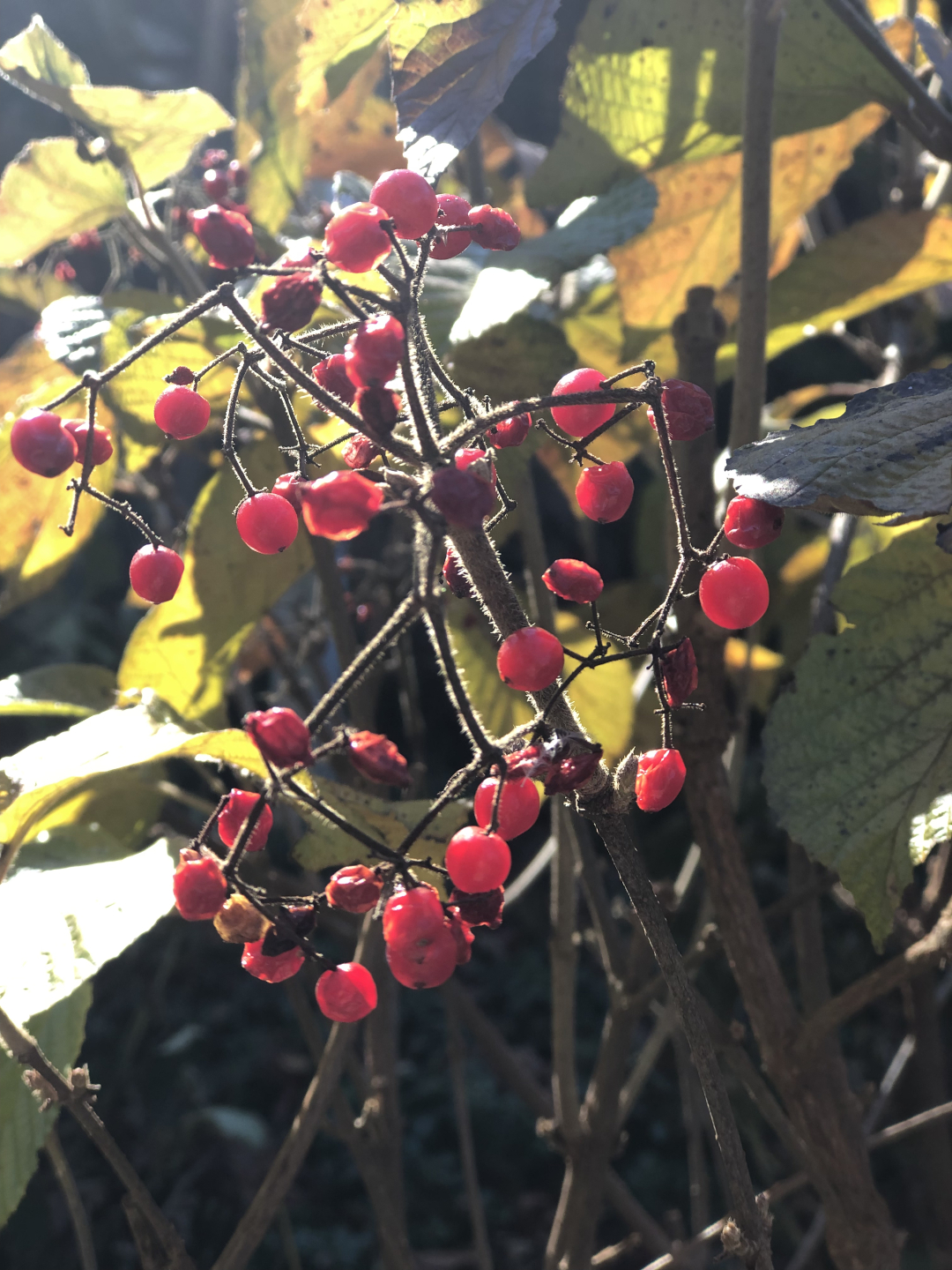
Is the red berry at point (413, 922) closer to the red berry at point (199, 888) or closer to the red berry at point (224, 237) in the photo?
the red berry at point (199, 888)

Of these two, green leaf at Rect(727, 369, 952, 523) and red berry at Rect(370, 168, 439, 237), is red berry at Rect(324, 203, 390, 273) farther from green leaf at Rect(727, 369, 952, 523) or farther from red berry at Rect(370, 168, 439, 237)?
green leaf at Rect(727, 369, 952, 523)

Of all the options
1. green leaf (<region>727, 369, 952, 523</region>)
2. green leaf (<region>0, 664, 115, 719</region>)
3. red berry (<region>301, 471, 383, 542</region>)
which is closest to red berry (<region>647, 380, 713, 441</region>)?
green leaf (<region>727, 369, 952, 523</region>)

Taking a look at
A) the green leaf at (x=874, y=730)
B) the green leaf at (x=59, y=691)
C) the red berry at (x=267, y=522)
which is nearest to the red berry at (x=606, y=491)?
the red berry at (x=267, y=522)

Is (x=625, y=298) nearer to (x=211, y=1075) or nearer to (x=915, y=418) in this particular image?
(x=915, y=418)

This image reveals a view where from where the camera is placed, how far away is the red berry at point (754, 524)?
41 centimetres

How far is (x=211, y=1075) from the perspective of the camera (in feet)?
6.07

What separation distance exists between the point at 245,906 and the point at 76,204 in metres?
0.63

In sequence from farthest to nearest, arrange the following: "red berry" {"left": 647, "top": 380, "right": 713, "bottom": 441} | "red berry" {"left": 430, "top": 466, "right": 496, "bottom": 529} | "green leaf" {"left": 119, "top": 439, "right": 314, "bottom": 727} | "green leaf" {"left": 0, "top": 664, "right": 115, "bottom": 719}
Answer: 1. "green leaf" {"left": 119, "top": 439, "right": 314, "bottom": 727}
2. "green leaf" {"left": 0, "top": 664, "right": 115, "bottom": 719}
3. "red berry" {"left": 647, "top": 380, "right": 713, "bottom": 441}
4. "red berry" {"left": 430, "top": 466, "right": 496, "bottom": 529}

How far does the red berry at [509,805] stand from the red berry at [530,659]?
0.13 feet

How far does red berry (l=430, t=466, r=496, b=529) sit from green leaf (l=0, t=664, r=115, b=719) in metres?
0.46

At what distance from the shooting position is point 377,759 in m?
0.35

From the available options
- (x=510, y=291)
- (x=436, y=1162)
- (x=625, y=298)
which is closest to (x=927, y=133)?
(x=625, y=298)

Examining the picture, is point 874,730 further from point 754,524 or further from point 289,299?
point 289,299

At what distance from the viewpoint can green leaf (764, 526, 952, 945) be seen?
23.2 inches
